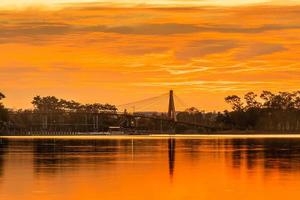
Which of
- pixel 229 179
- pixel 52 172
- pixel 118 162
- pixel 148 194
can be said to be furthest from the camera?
pixel 118 162

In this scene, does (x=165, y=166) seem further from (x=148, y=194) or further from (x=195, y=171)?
(x=148, y=194)

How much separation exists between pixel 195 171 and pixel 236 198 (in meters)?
17.3

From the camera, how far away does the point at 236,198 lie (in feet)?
124

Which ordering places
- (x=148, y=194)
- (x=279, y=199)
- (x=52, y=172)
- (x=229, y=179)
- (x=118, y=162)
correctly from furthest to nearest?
(x=118, y=162) → (x=52, y=172) → (x=229, y=179) → (x=148, y=194) → (x=279, y=199)

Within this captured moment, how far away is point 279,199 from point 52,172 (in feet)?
62.2

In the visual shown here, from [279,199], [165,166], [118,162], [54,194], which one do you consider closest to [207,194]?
[279,199]

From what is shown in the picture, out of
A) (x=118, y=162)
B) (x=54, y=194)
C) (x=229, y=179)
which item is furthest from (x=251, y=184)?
(x=118, y=162)

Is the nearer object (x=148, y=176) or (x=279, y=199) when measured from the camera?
(x=279, y=199)

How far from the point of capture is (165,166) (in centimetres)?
6047

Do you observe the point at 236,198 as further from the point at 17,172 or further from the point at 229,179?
the point at 17,172

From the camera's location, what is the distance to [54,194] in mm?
39344

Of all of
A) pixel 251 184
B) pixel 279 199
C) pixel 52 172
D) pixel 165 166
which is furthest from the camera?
pixel 165 166

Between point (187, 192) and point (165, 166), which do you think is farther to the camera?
point (165, 166)

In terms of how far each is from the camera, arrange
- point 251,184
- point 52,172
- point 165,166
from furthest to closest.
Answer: point 165,166 → point 52,172 → point 251,184
